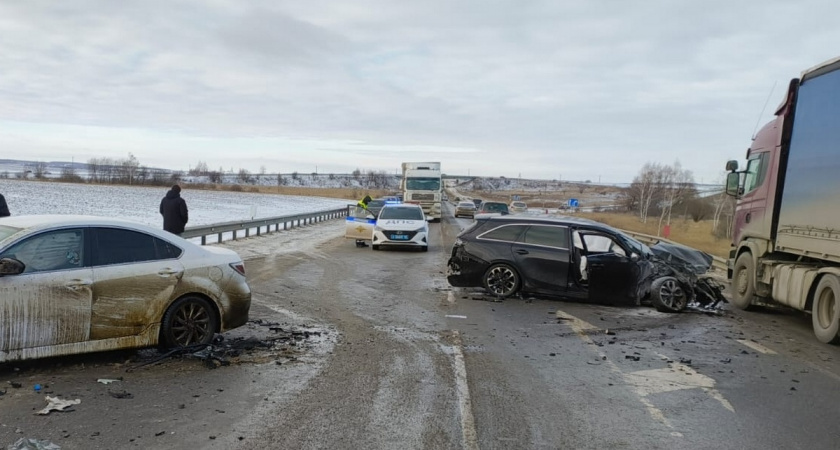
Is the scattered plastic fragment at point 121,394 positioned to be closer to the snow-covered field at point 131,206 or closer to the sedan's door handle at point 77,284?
the sedan's door handle at point 77,284

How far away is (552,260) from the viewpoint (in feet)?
35.9

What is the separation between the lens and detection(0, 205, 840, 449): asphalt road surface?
446 cm

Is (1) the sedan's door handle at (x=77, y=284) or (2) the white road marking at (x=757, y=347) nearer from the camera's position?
(1) the sedan's door handle at (x=77, y=284)

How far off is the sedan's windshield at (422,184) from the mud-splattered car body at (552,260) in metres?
27.7

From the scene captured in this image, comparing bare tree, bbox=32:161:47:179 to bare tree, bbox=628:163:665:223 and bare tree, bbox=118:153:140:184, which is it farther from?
bare tree, bbox=628:163:665:223

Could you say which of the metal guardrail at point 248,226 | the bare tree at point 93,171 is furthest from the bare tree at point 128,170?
the metal guardrail at point 248,226

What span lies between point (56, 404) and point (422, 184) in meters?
35.1

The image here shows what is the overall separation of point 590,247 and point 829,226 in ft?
12.3

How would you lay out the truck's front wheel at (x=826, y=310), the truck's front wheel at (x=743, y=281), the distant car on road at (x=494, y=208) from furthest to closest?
the distant car on road at (x=494, y=208), the truck's front wheel at (x=743, y=281), the truck's front wheel at (x=826, y=310)

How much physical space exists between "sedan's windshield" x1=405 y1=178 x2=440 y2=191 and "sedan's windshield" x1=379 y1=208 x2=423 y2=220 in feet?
56.6

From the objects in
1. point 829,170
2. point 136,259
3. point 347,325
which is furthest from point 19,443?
point 829,170

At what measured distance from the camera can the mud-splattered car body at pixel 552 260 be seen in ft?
35.0

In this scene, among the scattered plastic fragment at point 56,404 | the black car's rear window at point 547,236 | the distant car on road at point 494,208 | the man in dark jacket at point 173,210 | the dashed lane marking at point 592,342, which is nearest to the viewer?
the scattered plastic fragment at point 56,404

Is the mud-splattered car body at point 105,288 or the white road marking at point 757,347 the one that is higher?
the mud-splattered car body at point 105,288
